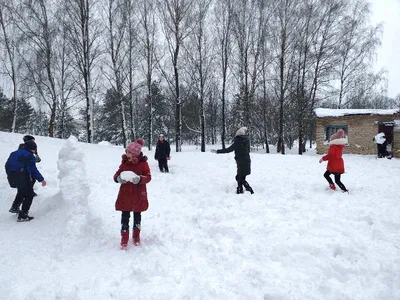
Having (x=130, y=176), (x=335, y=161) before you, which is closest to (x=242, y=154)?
(x=335, y=161)

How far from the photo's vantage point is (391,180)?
958 centimetres

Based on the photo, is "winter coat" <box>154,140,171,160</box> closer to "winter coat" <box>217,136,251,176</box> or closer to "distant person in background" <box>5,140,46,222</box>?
"winter coat" <box>217,136,251,176</box>

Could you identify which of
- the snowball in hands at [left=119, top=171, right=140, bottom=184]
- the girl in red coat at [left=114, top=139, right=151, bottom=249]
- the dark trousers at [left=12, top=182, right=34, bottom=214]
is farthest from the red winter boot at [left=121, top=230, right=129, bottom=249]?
the dark trousers at [left=12, top=182, right=34, bottom=214]

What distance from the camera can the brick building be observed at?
19.7 metres

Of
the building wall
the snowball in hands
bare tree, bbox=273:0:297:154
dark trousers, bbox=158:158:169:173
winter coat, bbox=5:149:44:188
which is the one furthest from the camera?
bare tree, bbox=273:0:297:154

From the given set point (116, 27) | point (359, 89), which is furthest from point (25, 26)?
point (359, 89)

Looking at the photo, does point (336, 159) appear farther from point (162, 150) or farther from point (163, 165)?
point (163, 165)

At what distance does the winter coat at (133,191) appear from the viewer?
4293mm

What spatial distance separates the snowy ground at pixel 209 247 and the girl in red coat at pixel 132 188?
320 millimetres

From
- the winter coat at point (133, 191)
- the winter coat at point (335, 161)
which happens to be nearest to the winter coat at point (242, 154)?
the winter coat at point (335, 161)

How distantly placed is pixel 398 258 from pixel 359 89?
99.8 feet

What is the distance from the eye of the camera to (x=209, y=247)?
4.18 metres

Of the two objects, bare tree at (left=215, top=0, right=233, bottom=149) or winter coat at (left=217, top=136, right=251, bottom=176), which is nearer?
winter coat at (left=217, top=136, right=251, bottom=176)

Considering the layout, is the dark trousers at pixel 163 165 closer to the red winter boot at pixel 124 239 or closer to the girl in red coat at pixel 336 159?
the girl in red coat at pixel 336 159
